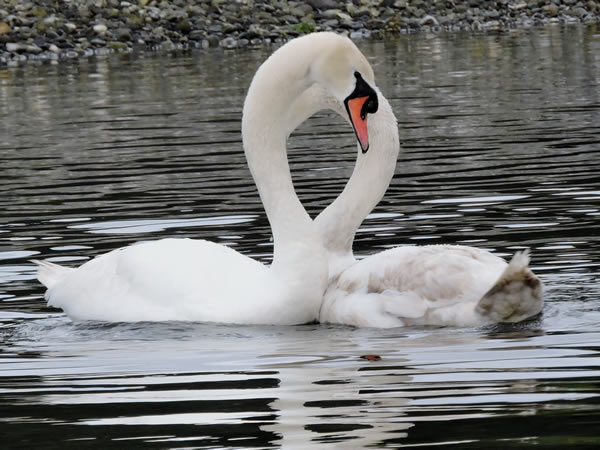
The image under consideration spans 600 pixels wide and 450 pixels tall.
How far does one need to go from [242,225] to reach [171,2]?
28.3m

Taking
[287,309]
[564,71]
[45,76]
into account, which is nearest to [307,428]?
[287,309]

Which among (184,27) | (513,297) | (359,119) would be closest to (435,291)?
(513,297)

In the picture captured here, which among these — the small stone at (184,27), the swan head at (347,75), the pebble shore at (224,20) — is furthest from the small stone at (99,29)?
the swan head at (347,75)

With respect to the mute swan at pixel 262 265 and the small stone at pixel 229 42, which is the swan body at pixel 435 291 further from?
the small stone at pixel 229 42

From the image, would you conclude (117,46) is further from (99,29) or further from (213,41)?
(213,41)

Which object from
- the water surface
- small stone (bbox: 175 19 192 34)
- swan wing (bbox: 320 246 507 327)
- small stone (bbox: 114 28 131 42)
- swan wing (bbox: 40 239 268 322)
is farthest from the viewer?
small stone (bbox: 175 19 192 34)

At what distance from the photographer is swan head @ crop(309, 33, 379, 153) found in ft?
25.4

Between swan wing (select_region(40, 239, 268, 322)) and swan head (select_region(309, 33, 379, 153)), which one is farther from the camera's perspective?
swan head (select_region(309, 33, 379, 153))

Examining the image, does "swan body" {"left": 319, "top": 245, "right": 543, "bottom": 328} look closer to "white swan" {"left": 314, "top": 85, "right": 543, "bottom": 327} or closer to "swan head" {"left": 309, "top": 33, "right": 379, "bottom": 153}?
"white swan" {"left": 314, "top": 85, "right": 543, "bottom": 327}

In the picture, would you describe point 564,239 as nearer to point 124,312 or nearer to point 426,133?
point 124,312

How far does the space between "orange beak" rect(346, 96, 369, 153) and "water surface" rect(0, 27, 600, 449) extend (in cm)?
103

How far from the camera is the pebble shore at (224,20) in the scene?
35.6m

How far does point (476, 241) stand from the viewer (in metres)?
9.52

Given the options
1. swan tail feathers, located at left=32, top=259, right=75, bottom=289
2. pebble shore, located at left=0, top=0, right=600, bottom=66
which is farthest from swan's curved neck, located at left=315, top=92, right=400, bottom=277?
pebble shore, located at left=0, top=0, right=600, bottom=66
